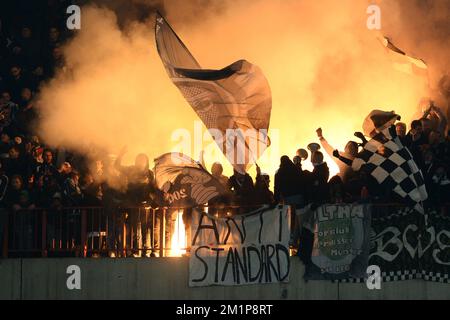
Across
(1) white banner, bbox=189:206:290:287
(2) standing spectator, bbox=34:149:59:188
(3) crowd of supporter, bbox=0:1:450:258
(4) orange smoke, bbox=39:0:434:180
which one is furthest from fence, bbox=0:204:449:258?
(4) orange smoke, bbox=39:0:434:180

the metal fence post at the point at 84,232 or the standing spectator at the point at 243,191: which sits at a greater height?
the standing spectator at the point at 243,191

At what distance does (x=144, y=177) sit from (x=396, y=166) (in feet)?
12.4

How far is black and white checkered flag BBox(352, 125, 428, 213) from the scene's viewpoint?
61.3ft

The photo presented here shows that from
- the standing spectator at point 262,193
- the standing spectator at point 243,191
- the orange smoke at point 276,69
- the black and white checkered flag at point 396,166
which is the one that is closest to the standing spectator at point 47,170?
the standing spectator at point 243,191

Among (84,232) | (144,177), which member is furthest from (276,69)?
(84,232)

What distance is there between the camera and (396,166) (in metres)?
18.7

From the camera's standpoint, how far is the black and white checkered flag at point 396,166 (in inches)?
735

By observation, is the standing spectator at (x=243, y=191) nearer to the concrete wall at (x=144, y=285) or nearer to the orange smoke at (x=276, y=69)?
the concrete wall at (x=144, y=285)

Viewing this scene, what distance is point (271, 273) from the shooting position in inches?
747

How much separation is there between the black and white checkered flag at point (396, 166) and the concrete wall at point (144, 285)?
1.30 m

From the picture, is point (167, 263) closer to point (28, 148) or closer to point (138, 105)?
point (28, 148)

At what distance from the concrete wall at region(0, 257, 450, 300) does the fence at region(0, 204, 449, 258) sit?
0.16 metres

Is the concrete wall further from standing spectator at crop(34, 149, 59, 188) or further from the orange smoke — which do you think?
the orange smoke

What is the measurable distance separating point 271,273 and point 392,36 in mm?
6620
